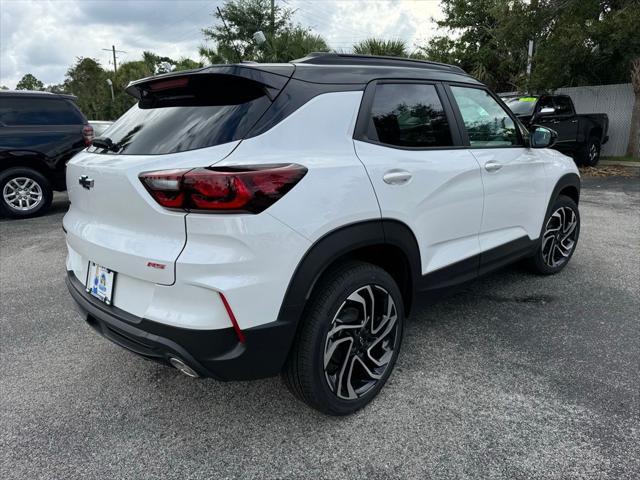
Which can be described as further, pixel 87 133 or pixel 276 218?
pixel 87 133

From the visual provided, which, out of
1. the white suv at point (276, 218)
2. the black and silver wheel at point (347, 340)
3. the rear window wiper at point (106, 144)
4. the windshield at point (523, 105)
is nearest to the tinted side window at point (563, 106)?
the windshield at point (523, 105)

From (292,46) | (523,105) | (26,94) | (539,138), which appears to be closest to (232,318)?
(539,138)

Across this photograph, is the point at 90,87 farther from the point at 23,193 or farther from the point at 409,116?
the point at 409,116

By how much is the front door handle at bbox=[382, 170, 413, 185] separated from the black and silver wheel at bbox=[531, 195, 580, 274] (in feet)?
6.72

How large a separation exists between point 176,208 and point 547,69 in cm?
1268

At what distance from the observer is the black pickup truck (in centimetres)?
1075

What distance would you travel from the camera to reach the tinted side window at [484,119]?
3.09 m

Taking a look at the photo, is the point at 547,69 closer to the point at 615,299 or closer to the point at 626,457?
the point at 615,299

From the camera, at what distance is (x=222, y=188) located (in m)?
1.85

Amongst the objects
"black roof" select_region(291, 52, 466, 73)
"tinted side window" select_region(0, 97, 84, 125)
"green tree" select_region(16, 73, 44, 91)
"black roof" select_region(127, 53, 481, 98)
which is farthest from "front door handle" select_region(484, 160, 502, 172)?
"green tree" select_region(16, 73, 44, 91)

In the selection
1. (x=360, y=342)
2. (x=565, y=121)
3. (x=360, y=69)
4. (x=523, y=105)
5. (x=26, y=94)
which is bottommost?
(x=360, y=342)

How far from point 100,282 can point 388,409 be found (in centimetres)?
157

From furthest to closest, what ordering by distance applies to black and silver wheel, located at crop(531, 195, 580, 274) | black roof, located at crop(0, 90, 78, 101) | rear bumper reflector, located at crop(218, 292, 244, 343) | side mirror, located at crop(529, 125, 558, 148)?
black roof, located at crop(0, 90, 78, 101) → black and silver wheel, located at crop(531, 195, 580, 274) → side mirror, located at crop(529, 125, 558, 148) → rear bumper reflector, located at crop(218, 292, 244, 343)

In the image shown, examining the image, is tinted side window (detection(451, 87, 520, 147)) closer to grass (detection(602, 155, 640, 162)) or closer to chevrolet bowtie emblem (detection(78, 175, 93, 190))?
chevrolet bowtie emblem (detection(78, 175, 93, 190))
